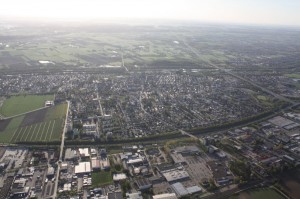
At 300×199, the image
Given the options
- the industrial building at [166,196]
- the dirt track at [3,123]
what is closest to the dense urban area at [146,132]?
the industrial building at [166,196]

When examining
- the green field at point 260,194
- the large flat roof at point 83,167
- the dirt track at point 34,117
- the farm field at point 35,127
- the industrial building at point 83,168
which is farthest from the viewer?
the dirt track at point 34,117

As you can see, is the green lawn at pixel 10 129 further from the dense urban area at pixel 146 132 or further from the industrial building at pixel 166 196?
the industrial building at pixel 166 196

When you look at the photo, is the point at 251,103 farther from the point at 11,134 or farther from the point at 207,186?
the point at 11,134

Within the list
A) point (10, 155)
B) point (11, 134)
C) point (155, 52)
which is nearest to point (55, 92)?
point (11, 134)

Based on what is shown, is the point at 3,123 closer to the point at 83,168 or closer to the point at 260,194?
the point at 83,168

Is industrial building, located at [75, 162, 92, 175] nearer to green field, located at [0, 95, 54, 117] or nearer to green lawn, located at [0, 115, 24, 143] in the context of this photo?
green lawn, located at [0, 115, 24, 143]

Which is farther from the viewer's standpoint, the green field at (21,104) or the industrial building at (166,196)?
the green field at (21,104)

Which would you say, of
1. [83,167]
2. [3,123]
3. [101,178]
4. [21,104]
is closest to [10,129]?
[3,123]
